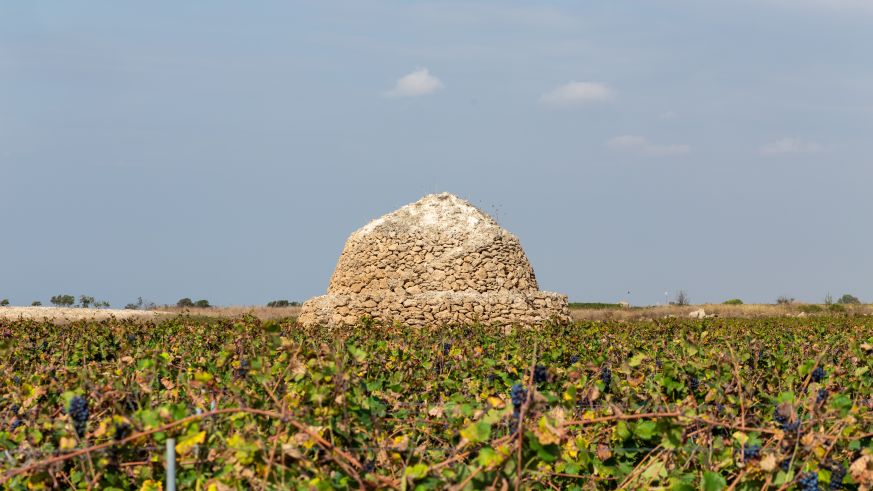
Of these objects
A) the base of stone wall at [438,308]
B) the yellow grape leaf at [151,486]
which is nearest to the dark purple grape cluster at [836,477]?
the yellow grape leaf at [151,486]

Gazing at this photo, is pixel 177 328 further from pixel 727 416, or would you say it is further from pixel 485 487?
pixel 485 487

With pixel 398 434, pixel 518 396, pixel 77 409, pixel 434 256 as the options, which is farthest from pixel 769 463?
pixel 434 256

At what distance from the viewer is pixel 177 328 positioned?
18.0 m

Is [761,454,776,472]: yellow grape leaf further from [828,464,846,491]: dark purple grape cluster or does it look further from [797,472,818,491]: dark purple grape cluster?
[828,464,846,491]: dark purple grape cluster

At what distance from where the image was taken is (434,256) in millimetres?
26672

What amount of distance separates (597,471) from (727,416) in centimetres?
128

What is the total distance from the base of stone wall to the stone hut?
0.02 m

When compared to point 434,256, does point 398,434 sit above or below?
below

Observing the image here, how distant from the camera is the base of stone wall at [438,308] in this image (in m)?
25.0

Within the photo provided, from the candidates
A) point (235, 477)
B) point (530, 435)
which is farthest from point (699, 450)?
point (235, 477)

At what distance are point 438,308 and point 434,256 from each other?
205cm

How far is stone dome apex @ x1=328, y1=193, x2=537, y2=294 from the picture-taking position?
86.8 ft

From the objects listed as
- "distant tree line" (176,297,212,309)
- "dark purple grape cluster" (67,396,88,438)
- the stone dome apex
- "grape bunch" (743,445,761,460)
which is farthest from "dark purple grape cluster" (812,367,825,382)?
"distant tree line" (176,297,212,309)

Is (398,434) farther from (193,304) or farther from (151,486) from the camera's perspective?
(193,304)
